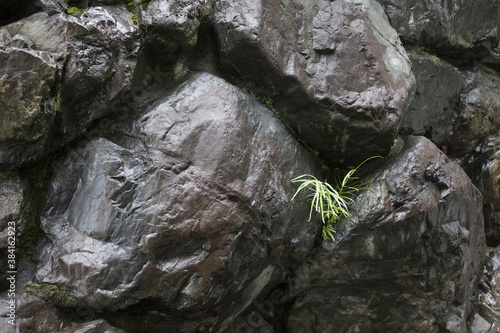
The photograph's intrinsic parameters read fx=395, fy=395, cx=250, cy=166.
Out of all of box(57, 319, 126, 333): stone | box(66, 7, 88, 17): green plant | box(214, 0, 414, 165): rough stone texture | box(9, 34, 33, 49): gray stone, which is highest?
box(66, 7, 88, 17): green plant

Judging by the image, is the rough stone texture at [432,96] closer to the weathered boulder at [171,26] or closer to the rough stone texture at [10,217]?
the weathered boulder at [171,26]

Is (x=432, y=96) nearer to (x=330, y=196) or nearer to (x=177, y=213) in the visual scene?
(x=330, y=196)

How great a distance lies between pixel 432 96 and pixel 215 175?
3034mm

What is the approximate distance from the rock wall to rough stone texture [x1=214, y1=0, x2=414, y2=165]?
13mm

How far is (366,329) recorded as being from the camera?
3664 millimetres

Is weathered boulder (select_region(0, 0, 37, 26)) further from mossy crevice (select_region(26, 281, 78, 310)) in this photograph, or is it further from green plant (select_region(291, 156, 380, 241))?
green plant (select_region(291, 156, 380, 241))

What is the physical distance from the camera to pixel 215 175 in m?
2.81

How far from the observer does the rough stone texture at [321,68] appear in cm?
305

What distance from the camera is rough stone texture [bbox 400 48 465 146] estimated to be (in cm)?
434

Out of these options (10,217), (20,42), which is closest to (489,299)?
(10,217)

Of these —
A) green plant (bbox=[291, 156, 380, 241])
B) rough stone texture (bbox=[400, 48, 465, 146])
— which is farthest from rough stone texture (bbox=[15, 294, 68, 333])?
rough stone texture (bbox=[400, 48, 465, 146])

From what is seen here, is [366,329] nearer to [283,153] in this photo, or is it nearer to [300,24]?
[283,153]

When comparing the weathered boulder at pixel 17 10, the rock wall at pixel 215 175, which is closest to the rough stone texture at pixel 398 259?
the rock wall at pixel 215 175

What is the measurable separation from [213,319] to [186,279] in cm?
45
